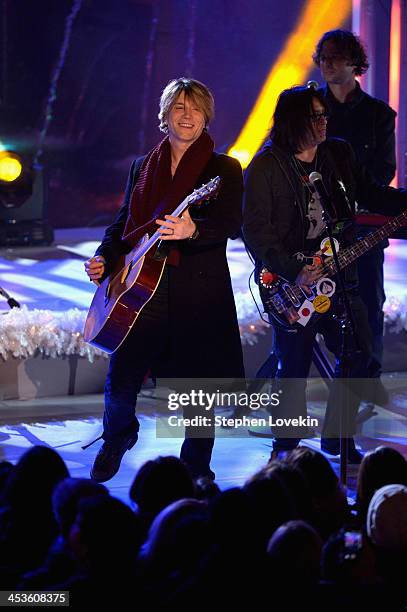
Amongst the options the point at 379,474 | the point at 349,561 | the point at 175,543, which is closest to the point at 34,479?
the point at 175,543

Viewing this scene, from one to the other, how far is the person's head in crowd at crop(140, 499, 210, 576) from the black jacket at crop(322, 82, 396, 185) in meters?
3.00

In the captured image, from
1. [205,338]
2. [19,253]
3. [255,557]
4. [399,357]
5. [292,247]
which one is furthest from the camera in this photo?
[19,253]

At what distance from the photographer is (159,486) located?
9.62 feet

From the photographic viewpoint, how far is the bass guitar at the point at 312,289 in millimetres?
4367

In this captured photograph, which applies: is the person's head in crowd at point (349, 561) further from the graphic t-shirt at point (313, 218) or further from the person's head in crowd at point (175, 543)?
the graphic t-shirt at point (313, 218)

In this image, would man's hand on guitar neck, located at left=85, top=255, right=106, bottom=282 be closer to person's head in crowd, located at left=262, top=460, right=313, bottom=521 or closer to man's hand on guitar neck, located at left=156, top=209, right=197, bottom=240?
man's hand on guitar neck, located at left=156, top=209, right=197, bottom=240

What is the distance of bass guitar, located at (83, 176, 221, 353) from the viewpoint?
3895 mm

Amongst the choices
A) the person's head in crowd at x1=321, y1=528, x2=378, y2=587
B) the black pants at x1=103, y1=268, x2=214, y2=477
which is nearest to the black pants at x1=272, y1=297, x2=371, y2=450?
the black pants at x1=103, y1=268, x2=214, y2=477

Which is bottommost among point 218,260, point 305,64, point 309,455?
point 309,455

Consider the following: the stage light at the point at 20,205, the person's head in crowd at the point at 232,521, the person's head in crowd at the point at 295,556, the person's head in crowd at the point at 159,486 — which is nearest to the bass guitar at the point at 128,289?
the person's head in crowd at the point at 159,486

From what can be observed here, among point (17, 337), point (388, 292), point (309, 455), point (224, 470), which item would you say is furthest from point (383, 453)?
point (388, 292)

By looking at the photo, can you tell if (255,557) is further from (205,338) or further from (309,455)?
(205,338)

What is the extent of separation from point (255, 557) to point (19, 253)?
654 centimetres

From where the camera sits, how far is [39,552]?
2686 mm
